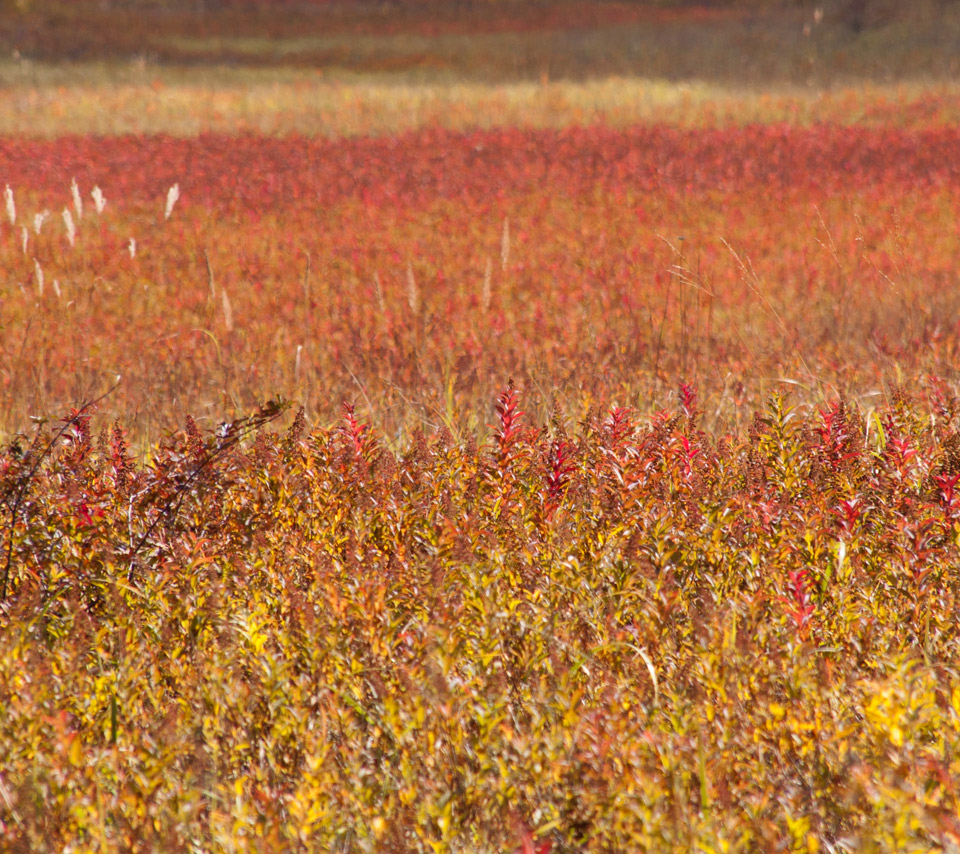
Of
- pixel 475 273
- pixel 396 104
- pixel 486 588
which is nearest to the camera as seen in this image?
pixel 486 588

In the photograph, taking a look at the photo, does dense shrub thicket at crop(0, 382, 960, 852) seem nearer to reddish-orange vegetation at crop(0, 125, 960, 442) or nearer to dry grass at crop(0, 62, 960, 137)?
reddish-orange vegetation at crop(0, 125, 960, 442)

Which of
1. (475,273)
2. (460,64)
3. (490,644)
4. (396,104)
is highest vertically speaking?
(460,64)

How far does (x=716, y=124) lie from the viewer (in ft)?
64.4

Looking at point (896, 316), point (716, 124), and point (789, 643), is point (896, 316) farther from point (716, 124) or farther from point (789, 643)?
point (716, 124)

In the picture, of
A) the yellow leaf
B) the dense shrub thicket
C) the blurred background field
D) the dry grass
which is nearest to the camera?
the yellow leaf

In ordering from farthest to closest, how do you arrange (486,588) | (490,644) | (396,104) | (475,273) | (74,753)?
1. (396,104)
2. (475,273)
3. (486,588)
4. (490,644)
5. (74,753)

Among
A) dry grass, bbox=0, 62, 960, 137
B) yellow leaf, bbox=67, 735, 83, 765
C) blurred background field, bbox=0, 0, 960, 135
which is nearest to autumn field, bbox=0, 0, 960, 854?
yellow leaf, bbox=67, 735, 83, 765

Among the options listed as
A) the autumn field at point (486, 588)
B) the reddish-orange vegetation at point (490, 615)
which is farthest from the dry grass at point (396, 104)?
the reddish-orange vegetation at point (490, 615)

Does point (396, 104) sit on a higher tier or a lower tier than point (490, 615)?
Answer: higher

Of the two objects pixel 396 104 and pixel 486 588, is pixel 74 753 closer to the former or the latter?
pixel 486 588

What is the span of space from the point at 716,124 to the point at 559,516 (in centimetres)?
1885

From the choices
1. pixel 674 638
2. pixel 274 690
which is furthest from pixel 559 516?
pixel 274 690

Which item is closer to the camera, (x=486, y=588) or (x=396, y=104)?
(x=486, y=588)

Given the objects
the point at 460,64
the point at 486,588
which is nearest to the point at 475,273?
the point at 486,588
